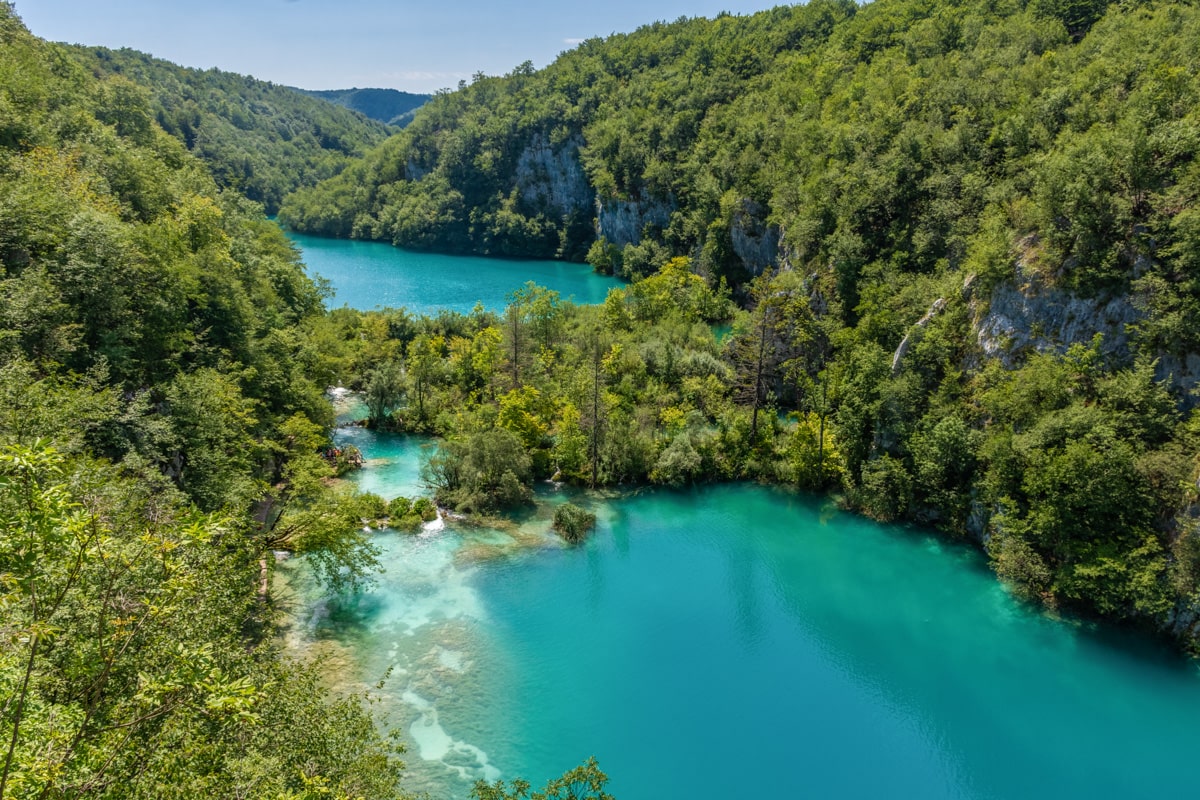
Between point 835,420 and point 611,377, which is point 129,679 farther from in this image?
point 611,377

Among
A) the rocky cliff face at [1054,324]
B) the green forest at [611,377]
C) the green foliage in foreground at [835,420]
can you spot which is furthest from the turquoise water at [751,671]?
the rocky cliff face at [1054,324]

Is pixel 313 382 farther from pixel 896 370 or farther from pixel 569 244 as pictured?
pixel 569 244

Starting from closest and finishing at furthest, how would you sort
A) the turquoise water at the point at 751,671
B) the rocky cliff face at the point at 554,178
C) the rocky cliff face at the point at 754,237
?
the turquoise water at the point at 751,671 → the rocky cliff face at the point at 754,237 → the rocky cliff face at the point at 554,178

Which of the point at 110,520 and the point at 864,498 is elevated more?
the point at 110,520

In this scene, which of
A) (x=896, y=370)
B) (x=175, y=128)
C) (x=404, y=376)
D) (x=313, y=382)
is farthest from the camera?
(x=175, y=128)

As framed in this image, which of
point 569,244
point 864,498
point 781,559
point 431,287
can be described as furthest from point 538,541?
point 569,244

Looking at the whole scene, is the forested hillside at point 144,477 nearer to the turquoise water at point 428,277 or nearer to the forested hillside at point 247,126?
the turquoise water at point 428,277
